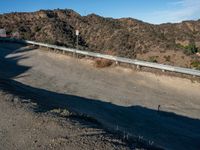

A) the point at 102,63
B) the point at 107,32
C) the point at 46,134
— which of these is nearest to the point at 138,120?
the point at 46,134

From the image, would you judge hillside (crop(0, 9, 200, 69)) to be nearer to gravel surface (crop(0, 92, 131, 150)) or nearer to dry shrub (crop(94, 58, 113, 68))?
dry shrub (crop(94, 58, 113, 68))

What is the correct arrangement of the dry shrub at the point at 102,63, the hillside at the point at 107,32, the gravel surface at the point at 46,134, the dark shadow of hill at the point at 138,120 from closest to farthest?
the gravel surface at the point at 46,134 < the dark shadow of hill at the point at 138,120 < the dry shrub at the point at 102,63 < the hillside at the point at 107,32

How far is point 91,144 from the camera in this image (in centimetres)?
995

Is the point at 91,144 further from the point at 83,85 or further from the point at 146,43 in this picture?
the point at 146,43

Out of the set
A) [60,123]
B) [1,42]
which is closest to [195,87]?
[60,123]

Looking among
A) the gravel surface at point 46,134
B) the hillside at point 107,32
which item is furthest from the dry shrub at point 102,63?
the hillside at point 107,32

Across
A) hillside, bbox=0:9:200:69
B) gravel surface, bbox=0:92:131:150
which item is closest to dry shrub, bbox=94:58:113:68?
gravel surface, bbox=0:92:131:150

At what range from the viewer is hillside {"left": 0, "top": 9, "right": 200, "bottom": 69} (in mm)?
69562

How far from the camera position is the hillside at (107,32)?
6956 cm

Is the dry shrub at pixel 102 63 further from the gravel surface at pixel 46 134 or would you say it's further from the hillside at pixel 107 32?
the hillside at pixel 107 32

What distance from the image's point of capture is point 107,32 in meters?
85.5

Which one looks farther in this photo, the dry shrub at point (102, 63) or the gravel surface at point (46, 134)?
the dry shrub at point (102, 63)

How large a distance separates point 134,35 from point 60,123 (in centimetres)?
7002

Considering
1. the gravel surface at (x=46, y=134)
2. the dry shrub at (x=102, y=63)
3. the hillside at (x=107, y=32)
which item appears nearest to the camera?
the gravel surface at (x=46, y=134)
